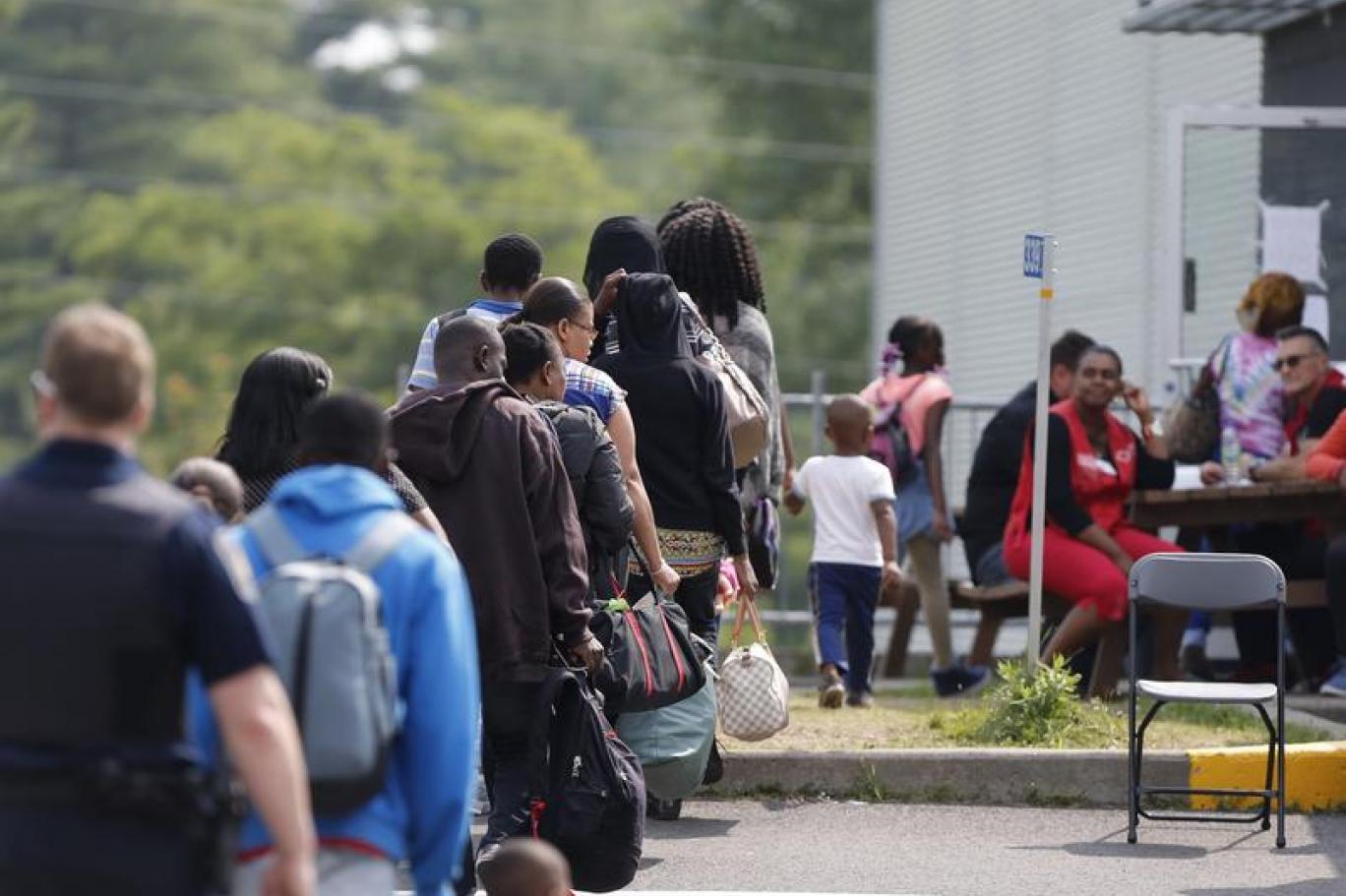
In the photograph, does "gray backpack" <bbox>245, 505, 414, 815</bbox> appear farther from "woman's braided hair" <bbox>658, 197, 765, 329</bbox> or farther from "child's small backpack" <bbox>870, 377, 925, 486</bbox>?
"child's small backpack" <bbox>870, 377, 925, 486</bbox>

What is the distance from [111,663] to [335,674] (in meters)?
0.50

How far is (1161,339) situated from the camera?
602 inches

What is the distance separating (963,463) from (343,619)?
12054 millimetres

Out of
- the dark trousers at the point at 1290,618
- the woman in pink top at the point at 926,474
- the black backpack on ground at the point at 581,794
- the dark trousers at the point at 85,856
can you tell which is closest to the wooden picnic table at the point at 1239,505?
the dark trousers at the point at 1290,618

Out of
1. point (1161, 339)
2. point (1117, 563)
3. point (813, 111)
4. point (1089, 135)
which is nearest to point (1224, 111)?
point (1161, 339)

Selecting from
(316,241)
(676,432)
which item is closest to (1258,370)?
(676,432)

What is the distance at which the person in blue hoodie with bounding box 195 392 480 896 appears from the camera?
4.84m

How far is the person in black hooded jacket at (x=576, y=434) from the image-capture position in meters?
7.93

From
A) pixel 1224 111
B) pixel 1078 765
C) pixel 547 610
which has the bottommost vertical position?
pixel 1078 765

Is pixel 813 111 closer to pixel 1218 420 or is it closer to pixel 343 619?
pixel 1218 420

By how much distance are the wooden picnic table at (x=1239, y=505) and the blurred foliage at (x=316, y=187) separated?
42428mm

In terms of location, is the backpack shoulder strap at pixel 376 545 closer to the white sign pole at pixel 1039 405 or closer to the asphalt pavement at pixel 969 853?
the asphalt pavement at pixel 969 853

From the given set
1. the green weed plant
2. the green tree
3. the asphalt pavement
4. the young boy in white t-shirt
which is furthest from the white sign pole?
the green tree

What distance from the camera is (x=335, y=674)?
4703mm
